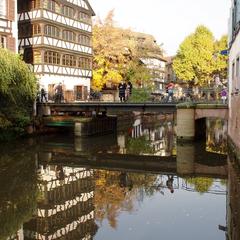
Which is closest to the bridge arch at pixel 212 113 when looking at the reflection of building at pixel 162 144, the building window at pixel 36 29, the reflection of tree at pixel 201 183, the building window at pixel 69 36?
the reflection of building at pixel 162 144

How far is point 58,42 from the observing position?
4534cm

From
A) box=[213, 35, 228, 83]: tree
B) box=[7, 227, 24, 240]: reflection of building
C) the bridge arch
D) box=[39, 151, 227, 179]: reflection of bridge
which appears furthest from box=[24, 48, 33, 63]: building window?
box=[7, 227, 24, 240]: reflection of building

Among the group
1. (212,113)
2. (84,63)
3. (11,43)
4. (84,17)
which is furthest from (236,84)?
(84,17)

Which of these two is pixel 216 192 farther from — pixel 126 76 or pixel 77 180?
pixel 126 76

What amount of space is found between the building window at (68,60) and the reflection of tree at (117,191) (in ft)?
93.3

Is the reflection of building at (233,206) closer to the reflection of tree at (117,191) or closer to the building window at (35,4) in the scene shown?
the reflection of tree at (117,191)

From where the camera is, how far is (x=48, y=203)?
14.1m

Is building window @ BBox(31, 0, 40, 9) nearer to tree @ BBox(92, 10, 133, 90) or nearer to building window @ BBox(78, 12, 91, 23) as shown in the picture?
building window @ BBox(78, 12, 91, 23)

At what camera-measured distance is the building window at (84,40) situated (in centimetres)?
4884

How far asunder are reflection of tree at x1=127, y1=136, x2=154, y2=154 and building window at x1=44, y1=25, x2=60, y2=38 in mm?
15500

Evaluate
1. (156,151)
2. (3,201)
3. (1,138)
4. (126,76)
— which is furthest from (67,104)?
(3,201)

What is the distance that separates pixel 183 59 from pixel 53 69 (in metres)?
22.9

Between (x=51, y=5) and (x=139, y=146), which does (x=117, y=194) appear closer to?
(x=139, y=146)

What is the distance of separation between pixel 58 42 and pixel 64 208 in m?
33.9
